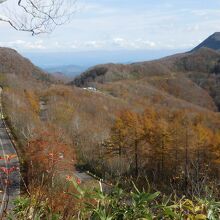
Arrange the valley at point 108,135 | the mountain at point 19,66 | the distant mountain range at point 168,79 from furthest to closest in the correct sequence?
1. the mountain at point 19,66
2. the distant mountain range at point 168,79
3. the valley at point 108,135

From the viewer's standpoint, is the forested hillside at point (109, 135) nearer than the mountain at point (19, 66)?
Yes

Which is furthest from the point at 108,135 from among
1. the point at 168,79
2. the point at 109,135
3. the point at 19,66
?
the point at 19,66

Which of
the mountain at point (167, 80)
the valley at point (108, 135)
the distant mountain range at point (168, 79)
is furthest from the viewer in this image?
the distant mountain range at point (168, 79)

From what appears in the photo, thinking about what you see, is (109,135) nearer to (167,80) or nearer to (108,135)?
(108,135)

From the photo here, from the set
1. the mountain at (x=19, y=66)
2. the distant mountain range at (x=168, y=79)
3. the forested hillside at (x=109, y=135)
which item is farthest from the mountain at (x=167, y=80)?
the mountain at (x=19, y=66)

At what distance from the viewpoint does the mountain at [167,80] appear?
3904 inches

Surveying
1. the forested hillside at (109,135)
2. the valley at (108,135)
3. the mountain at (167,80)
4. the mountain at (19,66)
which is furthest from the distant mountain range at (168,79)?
the forested hillside at (109,135)

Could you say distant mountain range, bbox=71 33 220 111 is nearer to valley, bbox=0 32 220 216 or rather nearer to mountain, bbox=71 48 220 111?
mountain, bbox=71 48 220 111

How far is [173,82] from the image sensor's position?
128 metres

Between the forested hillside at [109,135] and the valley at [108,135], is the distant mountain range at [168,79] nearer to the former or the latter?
the valley at [108,135]

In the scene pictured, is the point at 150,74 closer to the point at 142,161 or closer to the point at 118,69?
the point at 118,69

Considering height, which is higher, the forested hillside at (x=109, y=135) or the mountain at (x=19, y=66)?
the mountain at (x=19, y=66)

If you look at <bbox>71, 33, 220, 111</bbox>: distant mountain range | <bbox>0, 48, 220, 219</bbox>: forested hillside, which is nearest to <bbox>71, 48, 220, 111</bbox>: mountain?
<bbox>71, 33, 220, 111</bbox>: distant mountain range

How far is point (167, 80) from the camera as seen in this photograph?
128000 mm
